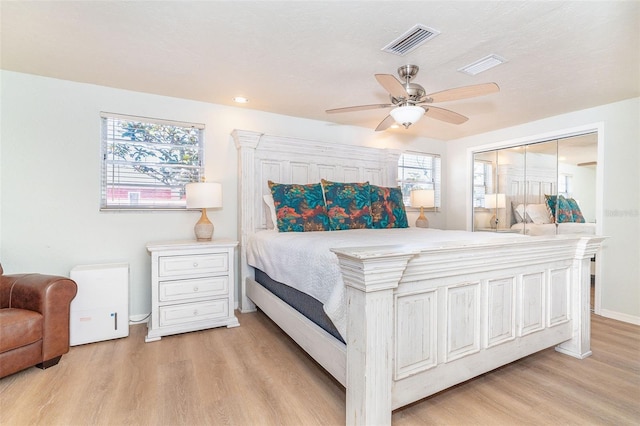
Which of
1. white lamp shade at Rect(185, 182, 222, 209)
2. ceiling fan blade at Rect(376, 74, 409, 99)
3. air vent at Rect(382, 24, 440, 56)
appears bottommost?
white lamp shade at Rect(185, 182, 222, 209)

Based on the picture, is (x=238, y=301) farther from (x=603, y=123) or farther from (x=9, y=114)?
(x=603, y=123)

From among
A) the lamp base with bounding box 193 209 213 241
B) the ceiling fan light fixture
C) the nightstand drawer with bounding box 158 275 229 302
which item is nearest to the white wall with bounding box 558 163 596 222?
the ceiling fan light fixture

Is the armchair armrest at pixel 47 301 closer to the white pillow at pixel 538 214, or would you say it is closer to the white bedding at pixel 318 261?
the white bedding at pixel 318 261

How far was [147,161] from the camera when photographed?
10.3 feet

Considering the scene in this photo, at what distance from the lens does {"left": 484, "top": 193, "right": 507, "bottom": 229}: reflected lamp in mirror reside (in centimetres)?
448

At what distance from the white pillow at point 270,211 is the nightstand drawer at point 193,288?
78 cm

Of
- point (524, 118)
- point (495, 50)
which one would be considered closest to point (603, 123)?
point (524, 118)

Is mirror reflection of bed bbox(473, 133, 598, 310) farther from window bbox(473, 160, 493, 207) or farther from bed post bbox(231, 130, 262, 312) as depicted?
bed post bbox(231, 130, 262, 312)

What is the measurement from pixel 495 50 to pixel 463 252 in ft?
5.24

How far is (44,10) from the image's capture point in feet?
5.92

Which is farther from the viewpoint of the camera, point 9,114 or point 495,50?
point 9,114

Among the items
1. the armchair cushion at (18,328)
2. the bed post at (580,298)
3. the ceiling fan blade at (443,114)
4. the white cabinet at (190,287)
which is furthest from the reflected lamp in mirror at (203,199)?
the bed post at (580,298)

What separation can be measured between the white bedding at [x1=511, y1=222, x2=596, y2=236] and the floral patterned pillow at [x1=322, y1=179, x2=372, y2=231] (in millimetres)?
2365

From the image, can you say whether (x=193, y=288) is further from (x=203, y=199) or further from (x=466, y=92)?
(x=466, y=92)
